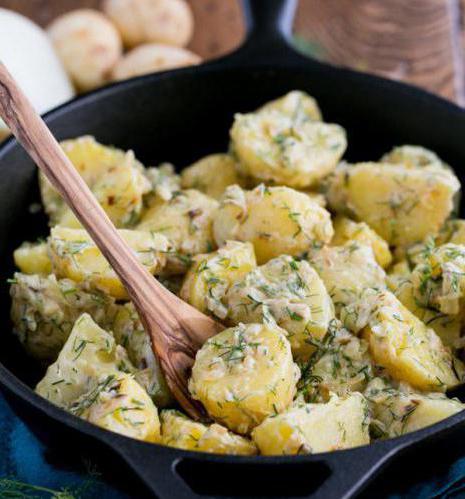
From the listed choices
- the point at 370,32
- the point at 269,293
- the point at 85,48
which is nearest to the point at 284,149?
the point at 269,293

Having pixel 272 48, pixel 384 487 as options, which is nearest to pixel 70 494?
pixel 384 487

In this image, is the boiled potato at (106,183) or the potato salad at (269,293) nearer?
the potato salad at (269,293)

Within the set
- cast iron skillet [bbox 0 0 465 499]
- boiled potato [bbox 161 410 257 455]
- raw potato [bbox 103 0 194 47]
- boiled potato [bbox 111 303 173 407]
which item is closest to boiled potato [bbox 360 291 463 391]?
boiled potato [bbox 161 410 257 455]

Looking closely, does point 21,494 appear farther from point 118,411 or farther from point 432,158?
point 432,158

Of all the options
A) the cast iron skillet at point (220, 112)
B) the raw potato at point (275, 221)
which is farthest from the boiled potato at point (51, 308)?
the raw potato at point (275, 221)

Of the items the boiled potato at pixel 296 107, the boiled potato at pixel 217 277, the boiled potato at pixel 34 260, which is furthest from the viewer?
the boiled potato at pixel 296 107

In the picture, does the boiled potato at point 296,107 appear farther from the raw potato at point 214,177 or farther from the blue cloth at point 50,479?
the blue cloth at point 50,479

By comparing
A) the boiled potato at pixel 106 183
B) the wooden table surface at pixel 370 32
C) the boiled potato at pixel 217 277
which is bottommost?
the wooden table surface at pixel 370 32
